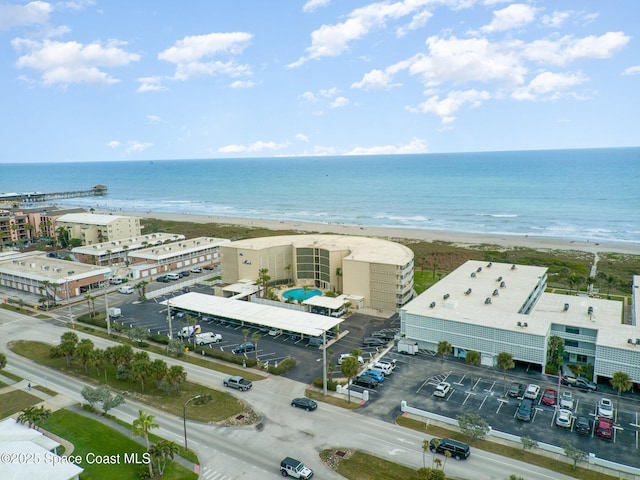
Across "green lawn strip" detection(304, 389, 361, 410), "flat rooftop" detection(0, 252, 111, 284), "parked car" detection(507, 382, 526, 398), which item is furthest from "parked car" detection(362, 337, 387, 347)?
"flat rooftop" detection(0, 252, 111, 284)

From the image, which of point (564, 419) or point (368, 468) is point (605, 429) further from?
point (368, 468)

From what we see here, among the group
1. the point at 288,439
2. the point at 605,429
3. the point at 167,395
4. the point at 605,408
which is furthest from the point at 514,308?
the point at 167,395

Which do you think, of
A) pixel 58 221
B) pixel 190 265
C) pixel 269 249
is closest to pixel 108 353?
pixel 269 249

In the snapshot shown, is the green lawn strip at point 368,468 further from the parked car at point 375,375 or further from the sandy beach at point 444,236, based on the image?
the sandy beach at point 444,236

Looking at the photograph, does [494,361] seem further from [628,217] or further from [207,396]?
[628,217]

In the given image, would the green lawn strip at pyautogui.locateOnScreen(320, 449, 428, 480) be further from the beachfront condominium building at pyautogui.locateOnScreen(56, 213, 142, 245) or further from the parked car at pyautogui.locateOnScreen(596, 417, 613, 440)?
the beachfront condominium building at pyautogui.locateOnScreen(56, 213, 142, 245)
